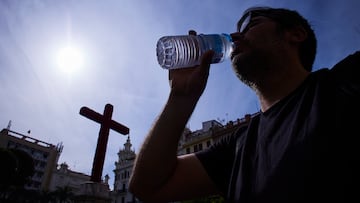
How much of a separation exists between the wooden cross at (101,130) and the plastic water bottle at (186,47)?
25.1 feet

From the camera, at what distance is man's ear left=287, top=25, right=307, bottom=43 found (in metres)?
1.62

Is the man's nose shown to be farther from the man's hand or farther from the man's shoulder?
the man's shoulder

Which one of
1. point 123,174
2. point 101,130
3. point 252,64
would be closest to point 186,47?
point 252,64

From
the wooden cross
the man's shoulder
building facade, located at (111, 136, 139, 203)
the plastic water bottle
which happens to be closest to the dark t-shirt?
the man's shoulder

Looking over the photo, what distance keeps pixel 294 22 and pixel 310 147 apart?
1.12 meters

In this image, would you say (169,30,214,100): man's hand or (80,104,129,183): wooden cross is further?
(80,104,129,183): wooden cross

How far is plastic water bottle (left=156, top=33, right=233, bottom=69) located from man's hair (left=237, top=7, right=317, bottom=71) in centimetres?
25

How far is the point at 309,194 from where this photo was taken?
33.9 inches

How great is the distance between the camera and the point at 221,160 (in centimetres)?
153

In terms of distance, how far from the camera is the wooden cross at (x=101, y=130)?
8.47m

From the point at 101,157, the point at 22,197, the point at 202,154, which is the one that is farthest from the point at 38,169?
the point at 202,154

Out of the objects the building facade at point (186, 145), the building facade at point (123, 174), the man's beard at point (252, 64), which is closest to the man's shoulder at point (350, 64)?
the man's beard at point (252, 64)

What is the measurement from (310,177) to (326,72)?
0.58m

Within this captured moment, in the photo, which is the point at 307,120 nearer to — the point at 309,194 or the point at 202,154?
the point at 309,194
